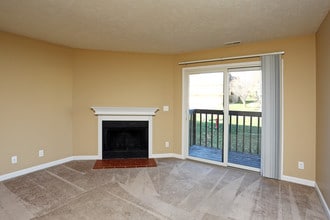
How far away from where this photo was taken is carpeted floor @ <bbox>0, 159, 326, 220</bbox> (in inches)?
91.6

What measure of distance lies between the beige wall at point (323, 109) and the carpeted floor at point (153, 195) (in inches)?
13.5

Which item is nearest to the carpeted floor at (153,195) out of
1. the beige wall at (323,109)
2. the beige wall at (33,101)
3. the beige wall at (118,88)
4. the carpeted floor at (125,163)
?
the carpeted floor at (125,163)

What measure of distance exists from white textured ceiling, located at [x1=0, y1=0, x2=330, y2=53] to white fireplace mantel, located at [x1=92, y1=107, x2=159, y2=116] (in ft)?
4.54

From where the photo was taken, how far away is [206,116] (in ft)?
14.4

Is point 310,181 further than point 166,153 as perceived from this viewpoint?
No

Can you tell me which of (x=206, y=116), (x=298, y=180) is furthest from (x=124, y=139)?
(x=298, y=180)

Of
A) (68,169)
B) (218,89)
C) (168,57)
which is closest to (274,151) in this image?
(218,89)

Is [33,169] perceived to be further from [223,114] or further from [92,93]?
[223,114]

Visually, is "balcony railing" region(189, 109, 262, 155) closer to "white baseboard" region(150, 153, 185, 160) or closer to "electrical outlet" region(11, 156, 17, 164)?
"white baseboard" region(150, 153, 185, 160)

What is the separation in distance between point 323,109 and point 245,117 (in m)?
1.36

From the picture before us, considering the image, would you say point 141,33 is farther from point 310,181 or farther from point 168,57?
point 310,181

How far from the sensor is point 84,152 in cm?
437

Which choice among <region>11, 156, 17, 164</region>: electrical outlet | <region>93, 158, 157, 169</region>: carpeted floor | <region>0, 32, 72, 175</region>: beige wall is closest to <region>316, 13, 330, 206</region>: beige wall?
<region>93, 158, 157, 169</region>: carpeted floor

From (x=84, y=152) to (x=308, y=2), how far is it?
4496 millimetres
